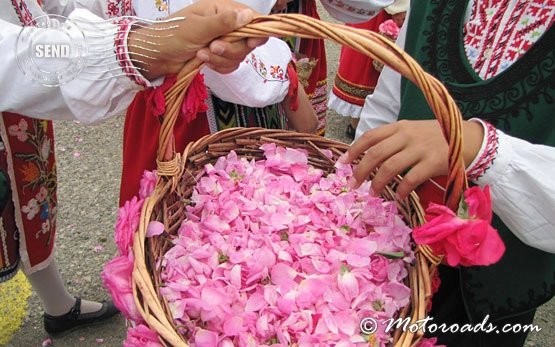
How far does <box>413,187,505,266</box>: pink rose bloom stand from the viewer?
66cm

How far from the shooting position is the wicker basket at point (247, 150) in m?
0.69

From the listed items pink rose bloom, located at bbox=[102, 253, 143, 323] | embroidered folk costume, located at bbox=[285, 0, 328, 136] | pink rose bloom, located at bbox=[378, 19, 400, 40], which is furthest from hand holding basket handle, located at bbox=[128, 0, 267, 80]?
pink rose bloom, located at bbox=[378, 19, 400, 40]

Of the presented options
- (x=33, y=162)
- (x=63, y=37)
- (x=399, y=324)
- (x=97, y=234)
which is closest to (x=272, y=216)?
(x=399, y=324)

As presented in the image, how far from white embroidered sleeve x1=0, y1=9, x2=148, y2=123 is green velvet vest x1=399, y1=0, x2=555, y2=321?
1.87ft

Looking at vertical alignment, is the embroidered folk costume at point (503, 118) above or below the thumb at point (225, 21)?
below

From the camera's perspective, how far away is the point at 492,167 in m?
0.77

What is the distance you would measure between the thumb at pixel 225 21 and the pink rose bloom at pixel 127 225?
12.2 inches

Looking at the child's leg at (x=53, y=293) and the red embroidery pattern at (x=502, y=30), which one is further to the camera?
the child's leg at (x=53, y=293)

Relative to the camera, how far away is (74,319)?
1.67m

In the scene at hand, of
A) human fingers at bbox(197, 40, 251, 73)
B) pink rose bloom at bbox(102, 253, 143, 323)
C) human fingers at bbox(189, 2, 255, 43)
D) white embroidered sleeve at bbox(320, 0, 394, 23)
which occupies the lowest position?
pink rose bloom at bbox(102, 253, 143, 323)

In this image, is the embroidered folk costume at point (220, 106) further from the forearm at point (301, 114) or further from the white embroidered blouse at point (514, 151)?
the white embroidered blouse at point (514, 151)

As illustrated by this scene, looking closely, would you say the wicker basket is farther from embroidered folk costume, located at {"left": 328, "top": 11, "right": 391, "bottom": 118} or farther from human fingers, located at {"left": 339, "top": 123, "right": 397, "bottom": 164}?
embroidered folk costume, located at {"left": 328, "top": 11, "right": 391, "bottom": 118}

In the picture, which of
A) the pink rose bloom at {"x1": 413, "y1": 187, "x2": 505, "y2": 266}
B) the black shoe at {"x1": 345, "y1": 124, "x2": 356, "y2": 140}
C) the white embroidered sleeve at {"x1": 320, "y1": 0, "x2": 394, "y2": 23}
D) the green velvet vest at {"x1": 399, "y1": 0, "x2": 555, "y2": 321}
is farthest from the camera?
the black shoe at {"x1": 345, "y1": 124, "x2": 356, "y2": 140}

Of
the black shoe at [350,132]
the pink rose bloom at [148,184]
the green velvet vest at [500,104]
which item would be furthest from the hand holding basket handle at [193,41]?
the black shoe at [350,132]
